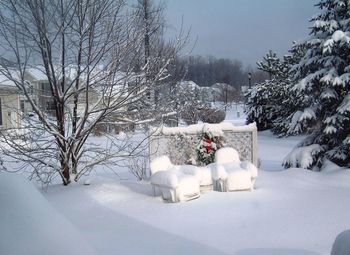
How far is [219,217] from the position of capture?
17.5 feet

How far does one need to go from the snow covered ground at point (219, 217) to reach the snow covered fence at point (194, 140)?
840mm

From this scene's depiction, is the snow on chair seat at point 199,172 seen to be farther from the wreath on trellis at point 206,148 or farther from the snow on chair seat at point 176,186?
the wreath on trellis at point 206,148

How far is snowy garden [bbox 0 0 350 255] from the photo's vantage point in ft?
15.9

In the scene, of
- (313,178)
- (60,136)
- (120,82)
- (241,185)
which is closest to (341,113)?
(313,178)

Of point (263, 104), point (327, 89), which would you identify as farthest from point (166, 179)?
point (263, 104)

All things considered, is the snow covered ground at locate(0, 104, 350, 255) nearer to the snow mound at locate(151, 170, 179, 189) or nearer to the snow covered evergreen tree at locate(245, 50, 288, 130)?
the snow mound at locate(151, 170, 179, 189)

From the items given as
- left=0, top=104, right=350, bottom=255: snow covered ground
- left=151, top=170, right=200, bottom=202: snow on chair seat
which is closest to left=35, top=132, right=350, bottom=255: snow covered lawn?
left=0, top=104, right=350, bottom=255: snow covered ground

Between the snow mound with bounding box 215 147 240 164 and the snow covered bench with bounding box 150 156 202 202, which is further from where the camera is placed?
the snow mound with bounding box 215 147 240 164

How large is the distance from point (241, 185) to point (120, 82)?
2.83 m

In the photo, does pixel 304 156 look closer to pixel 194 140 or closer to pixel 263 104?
pixel 194 140

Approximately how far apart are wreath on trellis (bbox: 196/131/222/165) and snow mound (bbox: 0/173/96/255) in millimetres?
5907

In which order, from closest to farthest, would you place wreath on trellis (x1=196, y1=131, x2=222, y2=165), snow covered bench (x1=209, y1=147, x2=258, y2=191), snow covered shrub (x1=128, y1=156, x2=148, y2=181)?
1. snow covered bench (x1=209, y1=147, x2=258, y2=191)
2. wreath on trellis (x1=196, y1=131, x2=222, y2=165)
3. snow covered shrub (x1=128, y1=156, x2=148, y2=181)

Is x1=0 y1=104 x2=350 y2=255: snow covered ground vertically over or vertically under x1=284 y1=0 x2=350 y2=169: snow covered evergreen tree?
under

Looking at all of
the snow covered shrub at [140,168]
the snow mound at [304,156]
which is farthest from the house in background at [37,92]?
the snow mound at [304,156]
